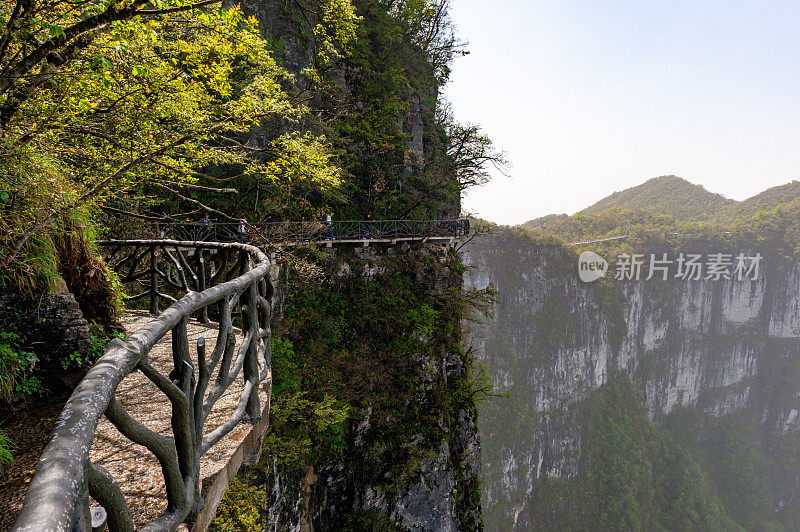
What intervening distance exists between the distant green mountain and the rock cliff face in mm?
37917

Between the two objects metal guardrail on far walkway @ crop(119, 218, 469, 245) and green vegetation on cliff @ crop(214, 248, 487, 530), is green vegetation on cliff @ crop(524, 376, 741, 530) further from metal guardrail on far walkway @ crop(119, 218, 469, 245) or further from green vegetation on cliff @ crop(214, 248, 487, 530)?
metal guardrail on far walkway @ crop(119, 218, 469, 245)

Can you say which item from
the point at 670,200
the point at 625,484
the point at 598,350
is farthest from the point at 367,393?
the point at 670,200

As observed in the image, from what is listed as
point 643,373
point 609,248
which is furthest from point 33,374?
point 643,373

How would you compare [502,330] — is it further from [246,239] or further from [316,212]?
[246,239]

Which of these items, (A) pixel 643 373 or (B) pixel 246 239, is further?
(A) pixel 643 373

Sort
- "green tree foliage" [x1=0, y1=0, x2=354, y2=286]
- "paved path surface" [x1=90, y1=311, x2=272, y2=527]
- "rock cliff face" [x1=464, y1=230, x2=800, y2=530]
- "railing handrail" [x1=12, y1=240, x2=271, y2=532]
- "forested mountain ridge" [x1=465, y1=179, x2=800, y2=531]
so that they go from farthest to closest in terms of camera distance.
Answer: "forested mountain ridge" [x1=465, y1=179, x2=800, y2=531], "rock cliff face" [x1=464, y1=230, x2=800, y2=530], "green tree foliage" [x1=0, y1=0, x2=354, y2=286], "paved path surface" [x1=90, y1=311, x2=272, y2=527], "railing handrail" [x1=12, y1=240, x2=271, y2=532]

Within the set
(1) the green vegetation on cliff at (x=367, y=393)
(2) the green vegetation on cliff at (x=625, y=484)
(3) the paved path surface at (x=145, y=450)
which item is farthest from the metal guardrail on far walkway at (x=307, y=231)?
(2) the green vegetation on cliff at (x=625, y=484)

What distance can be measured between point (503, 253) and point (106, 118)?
48183mm

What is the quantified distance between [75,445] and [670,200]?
450ft

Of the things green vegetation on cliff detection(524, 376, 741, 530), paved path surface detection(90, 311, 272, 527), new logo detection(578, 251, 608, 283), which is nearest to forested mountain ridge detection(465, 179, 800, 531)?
green vegetation on cliff detection(524, 376, 741, 530)

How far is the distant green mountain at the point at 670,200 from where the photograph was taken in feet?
329

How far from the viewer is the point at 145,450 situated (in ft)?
7.33

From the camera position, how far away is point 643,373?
61.0 meters

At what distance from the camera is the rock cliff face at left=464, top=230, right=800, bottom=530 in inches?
1748
